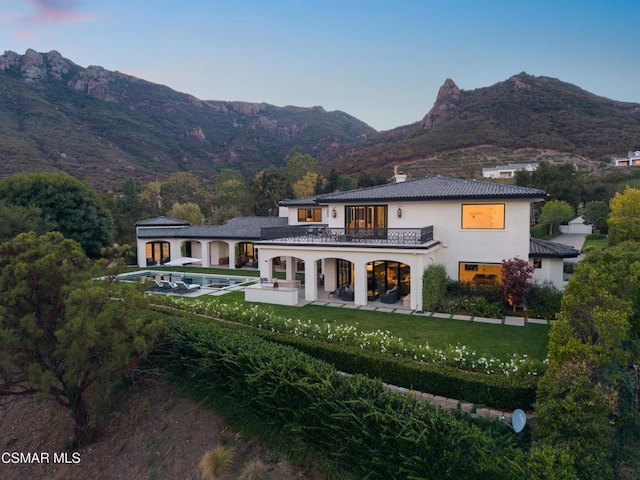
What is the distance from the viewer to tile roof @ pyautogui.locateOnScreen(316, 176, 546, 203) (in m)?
17.9

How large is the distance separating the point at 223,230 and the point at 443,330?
23.4 meters

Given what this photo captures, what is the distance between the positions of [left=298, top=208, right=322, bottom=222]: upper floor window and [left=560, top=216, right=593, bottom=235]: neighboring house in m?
34.8

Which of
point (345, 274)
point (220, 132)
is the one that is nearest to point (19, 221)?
point (345, 274)

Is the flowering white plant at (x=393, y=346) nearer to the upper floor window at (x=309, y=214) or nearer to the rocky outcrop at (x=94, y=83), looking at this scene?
the upper floor window at (x=309, y=214)

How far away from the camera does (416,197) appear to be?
19.8 m

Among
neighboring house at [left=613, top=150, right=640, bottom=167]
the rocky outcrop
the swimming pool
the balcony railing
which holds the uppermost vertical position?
the rocky outcrop

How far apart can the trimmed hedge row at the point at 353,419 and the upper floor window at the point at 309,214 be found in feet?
62.8

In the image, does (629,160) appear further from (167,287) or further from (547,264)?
(167,287)

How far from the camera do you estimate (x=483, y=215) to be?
62.3 ft

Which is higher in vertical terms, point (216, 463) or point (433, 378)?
point (433, 378)

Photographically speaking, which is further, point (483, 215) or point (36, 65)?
point (36, 65)

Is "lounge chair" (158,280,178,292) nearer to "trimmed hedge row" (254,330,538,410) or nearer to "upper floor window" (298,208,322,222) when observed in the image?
"upper floor window" (298,208,322,222)

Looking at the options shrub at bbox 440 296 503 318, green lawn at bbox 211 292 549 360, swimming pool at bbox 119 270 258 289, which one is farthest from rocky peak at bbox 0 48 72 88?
shrub at bbox 440 296 503 318


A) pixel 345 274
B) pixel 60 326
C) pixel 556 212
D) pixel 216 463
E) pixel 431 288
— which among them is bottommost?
pixel 216 463
